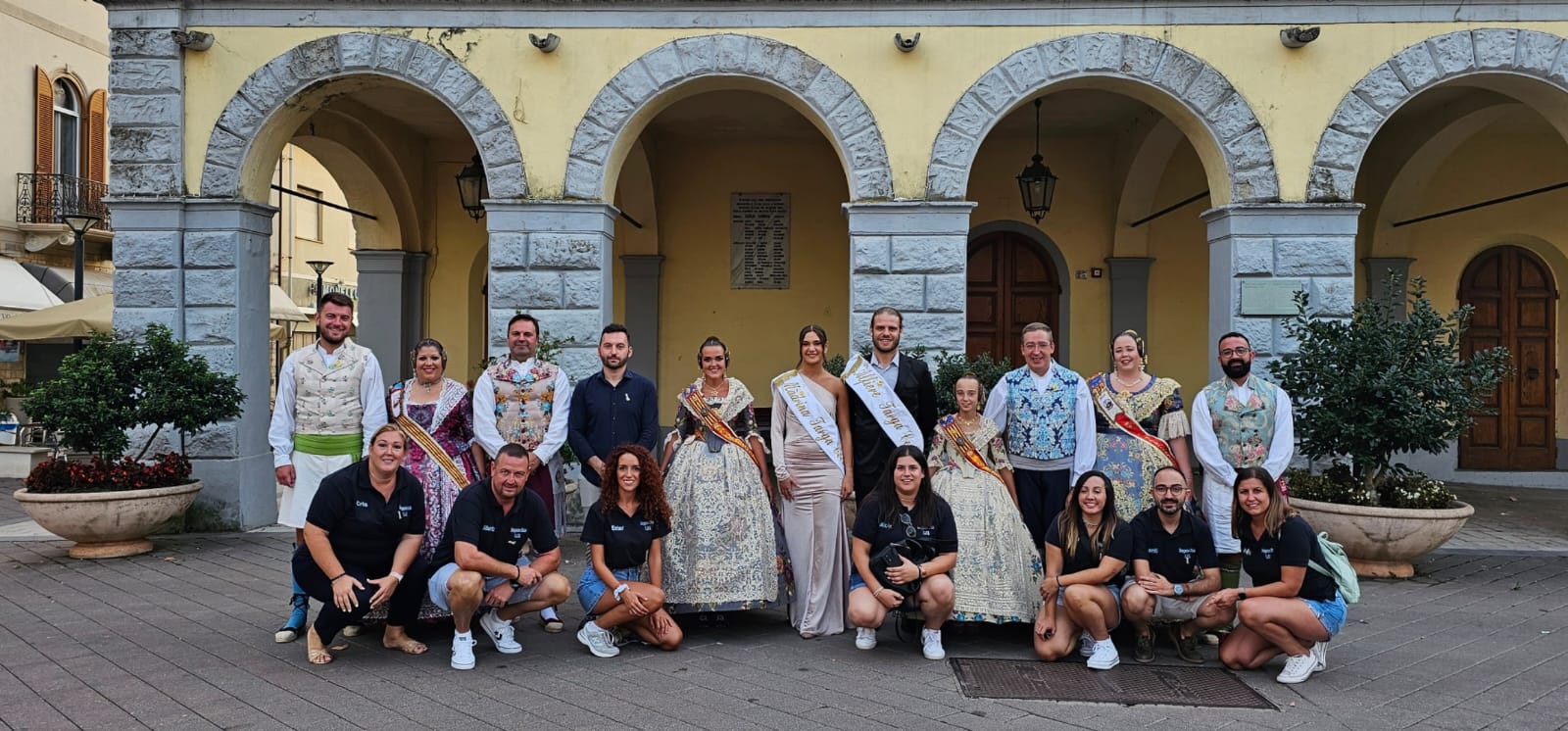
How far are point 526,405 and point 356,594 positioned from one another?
1582 millimetres

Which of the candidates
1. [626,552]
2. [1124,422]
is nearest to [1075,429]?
[1124,422]

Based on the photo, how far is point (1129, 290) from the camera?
1241cm

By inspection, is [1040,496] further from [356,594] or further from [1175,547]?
[356,594]

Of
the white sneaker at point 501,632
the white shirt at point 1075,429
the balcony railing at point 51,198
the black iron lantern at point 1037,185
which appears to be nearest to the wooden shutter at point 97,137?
the balcony railing at point 51,198

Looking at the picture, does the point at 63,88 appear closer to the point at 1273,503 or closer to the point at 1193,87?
the point at 1193,87

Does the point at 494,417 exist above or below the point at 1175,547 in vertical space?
above

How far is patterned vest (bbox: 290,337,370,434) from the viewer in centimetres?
598

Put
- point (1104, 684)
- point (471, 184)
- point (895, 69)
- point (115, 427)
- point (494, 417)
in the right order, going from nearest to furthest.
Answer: point (1104, 684), point (494, 417), point (115, 427), point (895, 69), point (471, 184)

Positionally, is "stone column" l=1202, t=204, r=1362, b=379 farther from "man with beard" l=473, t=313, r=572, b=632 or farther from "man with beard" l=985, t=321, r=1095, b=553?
"man with beard" l=473, t=313, r=572, b=632

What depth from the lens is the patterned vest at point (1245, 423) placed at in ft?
20.5

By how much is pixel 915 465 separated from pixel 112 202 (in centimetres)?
723

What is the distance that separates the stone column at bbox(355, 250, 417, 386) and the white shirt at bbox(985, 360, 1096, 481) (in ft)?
31.0

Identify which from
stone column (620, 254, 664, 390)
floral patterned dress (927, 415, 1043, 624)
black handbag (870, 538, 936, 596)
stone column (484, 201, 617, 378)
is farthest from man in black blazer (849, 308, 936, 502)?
stone column (620, 254, 664, 390)

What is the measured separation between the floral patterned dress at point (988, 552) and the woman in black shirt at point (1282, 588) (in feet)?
3.00
